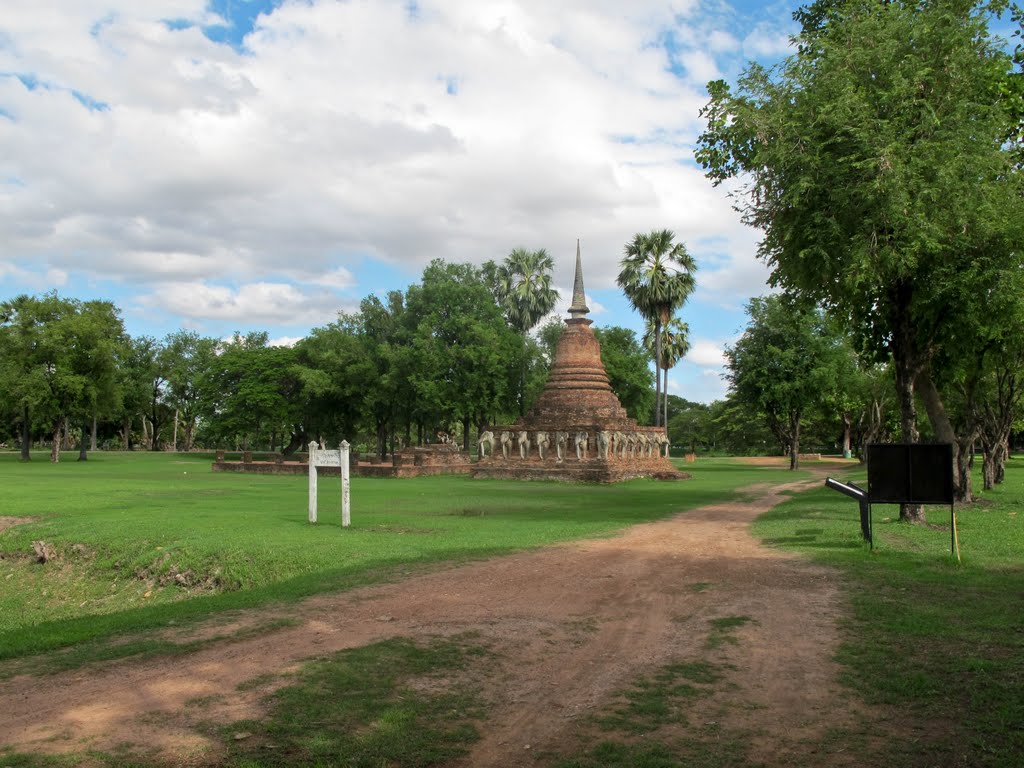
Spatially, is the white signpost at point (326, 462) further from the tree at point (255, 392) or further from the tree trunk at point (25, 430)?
the tree trunk at point (25, 430)

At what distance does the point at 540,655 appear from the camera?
6.56m

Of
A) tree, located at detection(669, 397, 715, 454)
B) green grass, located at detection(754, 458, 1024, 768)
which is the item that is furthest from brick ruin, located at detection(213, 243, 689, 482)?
tree, located at detection(669, 397, 715, 454)

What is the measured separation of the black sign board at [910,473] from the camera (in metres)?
10.9

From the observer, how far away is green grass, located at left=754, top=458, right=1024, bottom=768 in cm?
486

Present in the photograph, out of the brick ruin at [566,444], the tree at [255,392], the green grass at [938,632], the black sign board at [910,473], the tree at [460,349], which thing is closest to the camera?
Answer: the green grass at [938,632]

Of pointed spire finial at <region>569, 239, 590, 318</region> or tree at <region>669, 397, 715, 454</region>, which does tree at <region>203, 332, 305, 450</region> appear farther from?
tree at <region>669, 397, 715, 454</region>

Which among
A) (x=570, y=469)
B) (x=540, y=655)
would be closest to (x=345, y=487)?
(x=540, y=655)

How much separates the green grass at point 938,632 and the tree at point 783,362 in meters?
31.0

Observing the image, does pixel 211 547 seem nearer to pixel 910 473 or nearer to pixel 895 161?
pixel 910 473

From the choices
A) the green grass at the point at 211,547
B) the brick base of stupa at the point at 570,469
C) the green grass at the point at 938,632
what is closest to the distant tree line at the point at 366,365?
the brick base of stupa at the point at 570,469

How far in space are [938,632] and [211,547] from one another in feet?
31.4

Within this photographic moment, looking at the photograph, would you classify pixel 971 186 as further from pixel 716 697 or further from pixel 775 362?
pixel 775 362

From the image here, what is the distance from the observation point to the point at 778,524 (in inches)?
622

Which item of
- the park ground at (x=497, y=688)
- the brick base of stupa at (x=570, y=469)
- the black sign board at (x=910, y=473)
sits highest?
the black sign board at (x=910, y=473)
